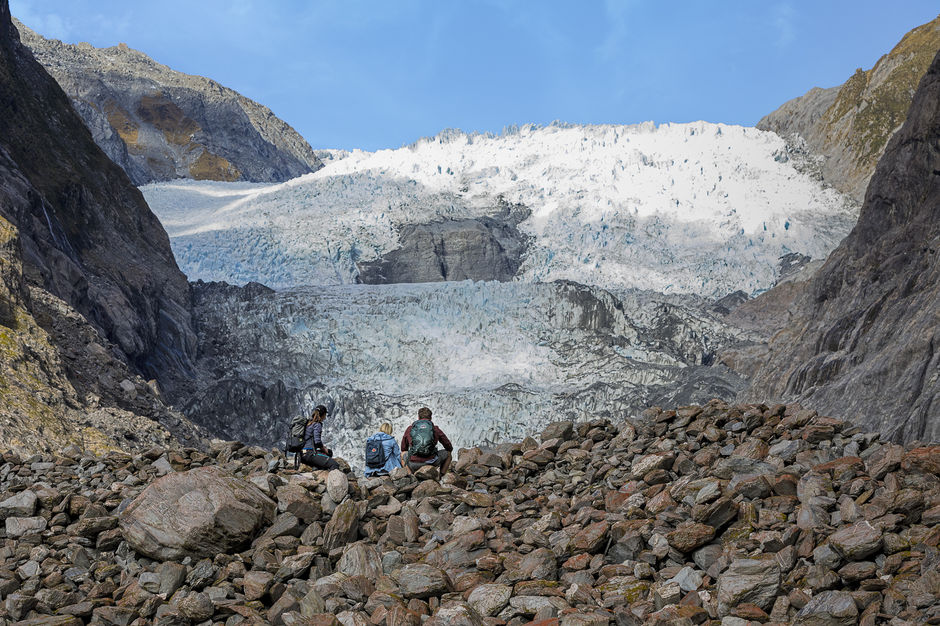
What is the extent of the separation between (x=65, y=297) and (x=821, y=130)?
2292 inches

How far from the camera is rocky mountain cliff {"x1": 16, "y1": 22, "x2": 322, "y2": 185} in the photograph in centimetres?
7731

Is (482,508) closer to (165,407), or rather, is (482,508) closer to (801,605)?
(801,605)

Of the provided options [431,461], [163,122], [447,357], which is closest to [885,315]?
[431,461]

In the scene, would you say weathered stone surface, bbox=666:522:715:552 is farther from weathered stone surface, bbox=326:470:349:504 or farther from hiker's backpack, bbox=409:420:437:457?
hiker's backpack, bbox=409:420:437:457

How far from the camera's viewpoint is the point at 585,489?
22.8 ft

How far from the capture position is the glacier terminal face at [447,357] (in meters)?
28.2

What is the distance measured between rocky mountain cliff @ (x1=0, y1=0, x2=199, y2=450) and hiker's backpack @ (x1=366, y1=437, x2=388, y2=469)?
3.94m

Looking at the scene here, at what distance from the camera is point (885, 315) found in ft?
48.6

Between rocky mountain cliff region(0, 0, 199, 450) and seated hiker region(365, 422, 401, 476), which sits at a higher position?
rocky mountain cliff region(0, 0, 199, 450)

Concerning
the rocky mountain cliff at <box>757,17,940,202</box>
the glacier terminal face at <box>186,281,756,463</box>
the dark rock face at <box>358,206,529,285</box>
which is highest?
the rocky mountain cliff at <box>757,17,940,202</box>

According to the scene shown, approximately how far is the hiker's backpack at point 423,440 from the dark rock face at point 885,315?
4.68 metres

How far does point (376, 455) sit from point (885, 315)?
11.3 metres

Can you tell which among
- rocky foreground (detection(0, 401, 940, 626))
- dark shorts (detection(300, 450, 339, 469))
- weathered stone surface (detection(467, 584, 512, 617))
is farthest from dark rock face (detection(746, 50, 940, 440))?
dark shorts (detection(300, 450, 339, 469))

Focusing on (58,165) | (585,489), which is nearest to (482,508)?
(585,489)
